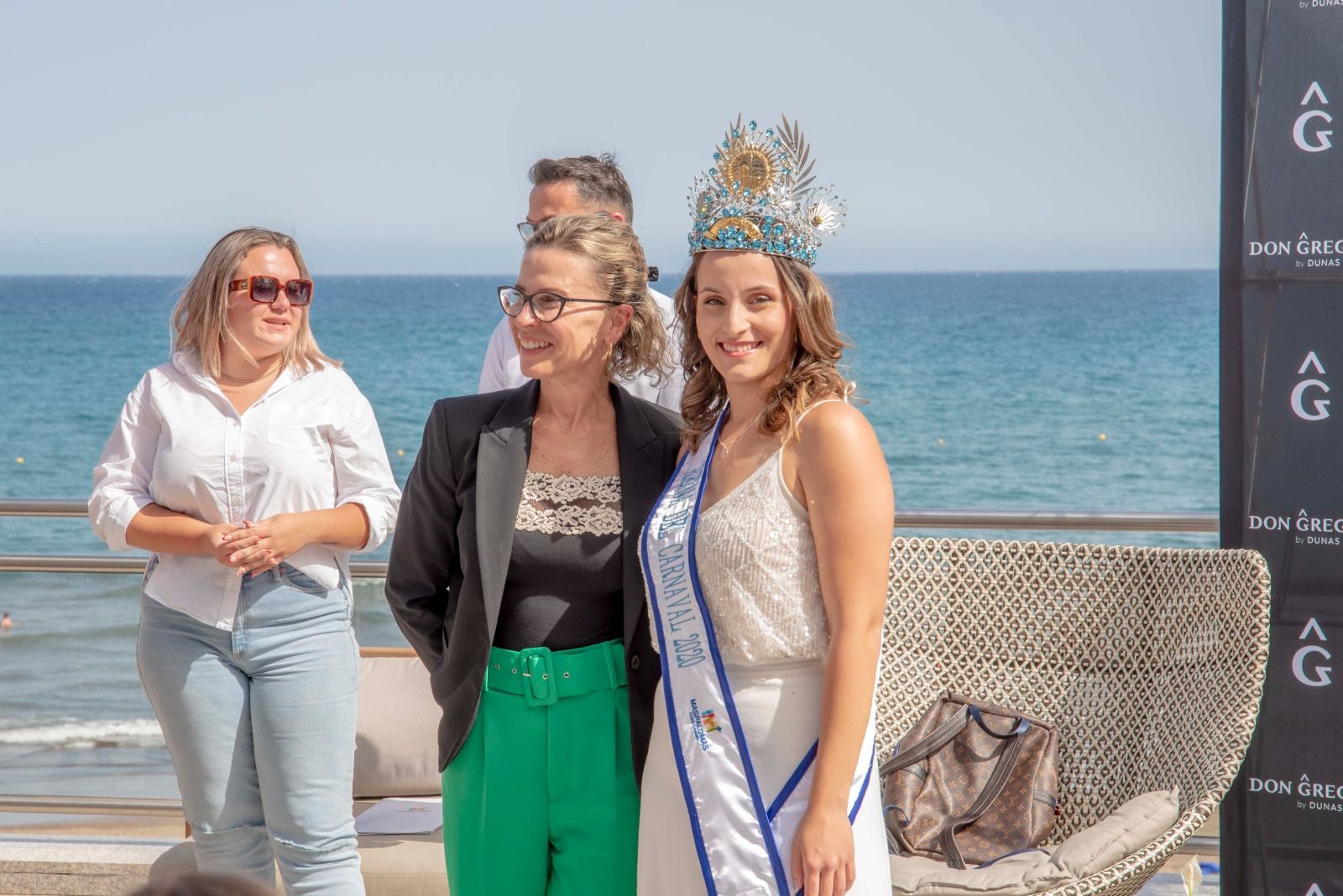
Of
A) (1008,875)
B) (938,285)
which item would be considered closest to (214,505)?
(1008,875)

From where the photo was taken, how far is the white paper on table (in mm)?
2943

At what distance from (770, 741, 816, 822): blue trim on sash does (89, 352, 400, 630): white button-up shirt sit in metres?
1.08

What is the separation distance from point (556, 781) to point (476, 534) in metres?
0.37

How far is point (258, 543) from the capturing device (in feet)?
7.56

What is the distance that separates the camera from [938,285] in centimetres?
4938

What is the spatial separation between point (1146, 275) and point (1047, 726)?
180 ft

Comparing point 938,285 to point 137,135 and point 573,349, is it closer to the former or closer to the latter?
point 137,135

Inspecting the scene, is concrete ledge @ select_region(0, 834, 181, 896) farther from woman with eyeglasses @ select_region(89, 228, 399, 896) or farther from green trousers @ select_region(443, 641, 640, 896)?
green trousers @ select_region(443, 641, 640, 896)

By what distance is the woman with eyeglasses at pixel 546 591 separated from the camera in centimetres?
183

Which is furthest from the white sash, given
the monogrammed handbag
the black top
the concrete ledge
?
the concrete ledge

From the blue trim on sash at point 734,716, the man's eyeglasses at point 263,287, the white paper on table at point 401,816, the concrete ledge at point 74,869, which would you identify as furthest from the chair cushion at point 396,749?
the blue trim on sash at point 734,716

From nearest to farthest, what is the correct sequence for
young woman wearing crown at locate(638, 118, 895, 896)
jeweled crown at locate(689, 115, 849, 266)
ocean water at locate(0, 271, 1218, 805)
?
young woman wearing crown at locate(638, 118, 895, 896) < jeweled crown at locate(689, 115, 849, 266) < ocean water at locate(0, 271, 1218, 805)

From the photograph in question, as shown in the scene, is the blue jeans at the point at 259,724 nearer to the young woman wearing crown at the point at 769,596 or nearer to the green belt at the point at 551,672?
the green belt at the point at 551,672

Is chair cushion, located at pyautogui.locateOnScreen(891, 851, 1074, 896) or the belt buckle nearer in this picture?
the belt buckle
